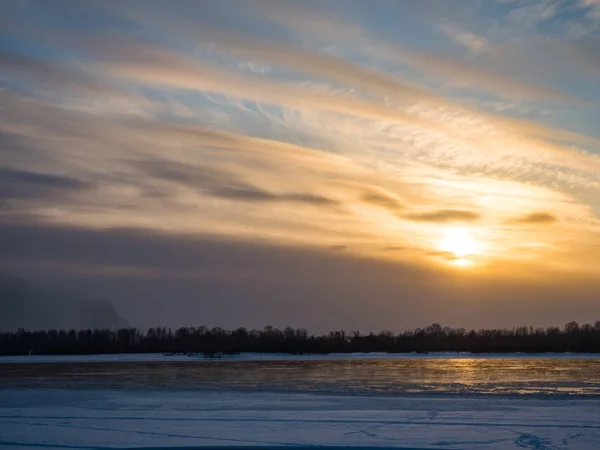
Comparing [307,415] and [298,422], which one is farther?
[307,415]

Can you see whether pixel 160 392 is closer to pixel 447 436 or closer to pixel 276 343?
pixel 447 436

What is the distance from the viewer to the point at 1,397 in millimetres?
24484

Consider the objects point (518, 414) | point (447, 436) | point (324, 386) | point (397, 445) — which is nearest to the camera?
point (397, 445)

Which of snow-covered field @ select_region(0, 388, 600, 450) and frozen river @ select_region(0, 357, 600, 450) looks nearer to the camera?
snow-covered field @ select_region(0, 388, 600, 450)

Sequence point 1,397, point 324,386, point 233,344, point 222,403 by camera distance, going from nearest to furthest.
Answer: point 222,403 < point 1,397 < point 324,386 < point 233,344

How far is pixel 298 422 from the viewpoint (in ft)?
54.5

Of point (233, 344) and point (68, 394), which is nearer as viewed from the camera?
point (68, 394)

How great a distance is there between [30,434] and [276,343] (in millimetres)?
85863

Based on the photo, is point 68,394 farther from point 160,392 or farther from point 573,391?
point 573,391

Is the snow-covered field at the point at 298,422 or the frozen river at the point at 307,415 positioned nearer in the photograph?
the snow-covered field at the point at 298,422

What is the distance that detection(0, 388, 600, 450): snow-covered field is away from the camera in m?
13.9

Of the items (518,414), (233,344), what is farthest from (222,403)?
(233,344)

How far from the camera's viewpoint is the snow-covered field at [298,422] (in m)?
13.9

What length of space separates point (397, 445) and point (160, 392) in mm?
14313
